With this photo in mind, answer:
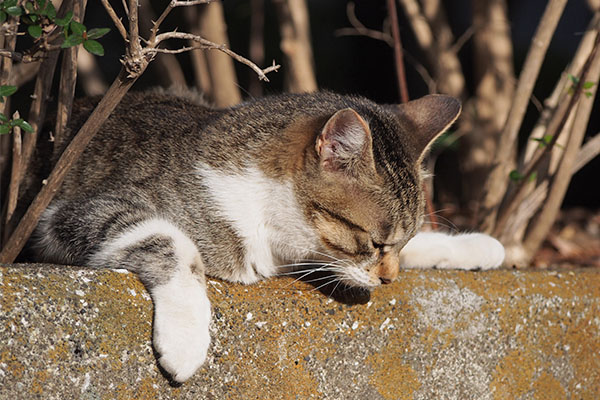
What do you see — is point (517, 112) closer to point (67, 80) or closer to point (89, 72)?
point (67, 80)

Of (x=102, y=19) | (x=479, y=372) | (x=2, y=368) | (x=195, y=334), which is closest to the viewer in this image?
(x=2, y=368)

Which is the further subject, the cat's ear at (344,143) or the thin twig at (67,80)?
the thin twig at (67,80)

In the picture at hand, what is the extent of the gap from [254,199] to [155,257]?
38 centimetres

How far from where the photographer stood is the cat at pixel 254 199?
2.16 metres

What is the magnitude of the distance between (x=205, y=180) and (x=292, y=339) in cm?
55

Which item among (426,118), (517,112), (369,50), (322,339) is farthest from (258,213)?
(369,50)

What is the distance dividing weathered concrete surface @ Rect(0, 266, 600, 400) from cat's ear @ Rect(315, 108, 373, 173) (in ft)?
1.34

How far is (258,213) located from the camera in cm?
225

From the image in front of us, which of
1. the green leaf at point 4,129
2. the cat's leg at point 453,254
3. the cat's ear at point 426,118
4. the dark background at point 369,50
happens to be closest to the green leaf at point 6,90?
the green leaf at point 4,129

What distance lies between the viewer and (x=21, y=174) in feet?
7.66

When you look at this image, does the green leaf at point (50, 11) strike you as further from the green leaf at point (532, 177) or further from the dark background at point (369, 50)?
the dark background at point (369, 50)

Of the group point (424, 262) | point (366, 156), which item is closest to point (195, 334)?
point (366, 156)

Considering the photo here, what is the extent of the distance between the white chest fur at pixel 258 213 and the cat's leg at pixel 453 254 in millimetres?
566

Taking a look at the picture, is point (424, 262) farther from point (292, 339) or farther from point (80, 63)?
point (80, 63)
